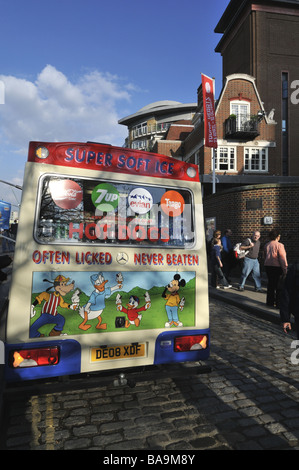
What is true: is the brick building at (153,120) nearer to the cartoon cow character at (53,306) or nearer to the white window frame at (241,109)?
the white window frame at (241,109)

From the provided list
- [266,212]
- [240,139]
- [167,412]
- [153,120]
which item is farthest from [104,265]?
[153,120]

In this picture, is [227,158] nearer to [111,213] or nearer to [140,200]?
[140,200]

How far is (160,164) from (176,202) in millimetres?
489

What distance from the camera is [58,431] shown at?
9.65 feet

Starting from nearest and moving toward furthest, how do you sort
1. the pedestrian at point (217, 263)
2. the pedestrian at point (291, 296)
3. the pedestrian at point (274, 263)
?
the pedestrian at point (291, 296) < the pedestrian at point (274, 263) < the pedestrian at point (217, 263)

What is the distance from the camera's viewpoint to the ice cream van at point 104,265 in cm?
308

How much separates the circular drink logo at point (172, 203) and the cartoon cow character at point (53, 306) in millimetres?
1381

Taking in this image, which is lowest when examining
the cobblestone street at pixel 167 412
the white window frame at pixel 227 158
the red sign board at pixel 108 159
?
the cobblestone street at pixel 167 412

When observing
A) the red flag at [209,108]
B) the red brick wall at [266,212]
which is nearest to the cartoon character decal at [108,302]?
the red brick wall at [266,212]

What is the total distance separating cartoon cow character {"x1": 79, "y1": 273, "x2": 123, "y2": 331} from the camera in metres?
3.26

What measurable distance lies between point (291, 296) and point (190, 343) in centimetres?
127

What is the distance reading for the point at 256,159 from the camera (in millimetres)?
26531
